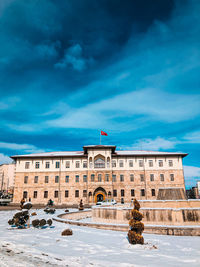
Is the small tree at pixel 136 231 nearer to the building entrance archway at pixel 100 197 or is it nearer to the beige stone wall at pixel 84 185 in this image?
the beige stone wall at pixel 84 185

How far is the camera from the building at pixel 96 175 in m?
38.7

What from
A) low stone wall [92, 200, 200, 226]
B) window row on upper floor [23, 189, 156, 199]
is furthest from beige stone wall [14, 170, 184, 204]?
low stone wall [92, 200, 200, 226]

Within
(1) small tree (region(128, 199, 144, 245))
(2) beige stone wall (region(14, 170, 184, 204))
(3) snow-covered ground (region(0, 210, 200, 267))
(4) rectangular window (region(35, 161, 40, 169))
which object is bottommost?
(3) snow-covered ground (region(0, 210, 200, 267))

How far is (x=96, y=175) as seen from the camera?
3916 cm

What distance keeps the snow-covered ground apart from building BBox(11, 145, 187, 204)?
1130 inches

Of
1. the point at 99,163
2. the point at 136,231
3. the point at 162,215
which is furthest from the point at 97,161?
the point at 136,231

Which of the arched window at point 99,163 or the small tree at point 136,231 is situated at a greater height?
the arched window at point 99,163

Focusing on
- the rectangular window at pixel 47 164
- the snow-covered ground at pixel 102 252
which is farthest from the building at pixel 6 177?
the snow-covered ground at pixel 102 252

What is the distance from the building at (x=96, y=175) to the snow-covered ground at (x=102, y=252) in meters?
28.7

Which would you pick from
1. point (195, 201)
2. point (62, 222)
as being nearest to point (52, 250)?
point (62, 222)

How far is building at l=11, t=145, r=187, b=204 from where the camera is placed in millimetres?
38688

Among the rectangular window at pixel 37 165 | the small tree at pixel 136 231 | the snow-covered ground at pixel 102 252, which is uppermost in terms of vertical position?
the rectangular window at pixel 37 165

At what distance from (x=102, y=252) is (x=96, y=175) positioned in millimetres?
31331

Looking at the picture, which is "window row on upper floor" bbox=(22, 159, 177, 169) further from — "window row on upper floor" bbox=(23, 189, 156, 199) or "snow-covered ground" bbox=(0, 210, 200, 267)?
"snow-covered ground" bbox=(0, 210, 200, 267)
